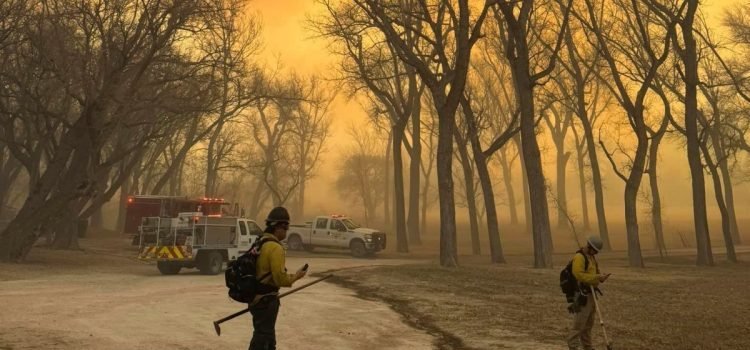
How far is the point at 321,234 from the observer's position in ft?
116

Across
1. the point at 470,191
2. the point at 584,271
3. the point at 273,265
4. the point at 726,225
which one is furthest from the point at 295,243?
the point at 273,265

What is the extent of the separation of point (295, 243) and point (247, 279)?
2991 cm

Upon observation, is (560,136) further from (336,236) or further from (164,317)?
(164,317)

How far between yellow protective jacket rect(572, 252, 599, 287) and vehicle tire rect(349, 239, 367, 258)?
2535 cm

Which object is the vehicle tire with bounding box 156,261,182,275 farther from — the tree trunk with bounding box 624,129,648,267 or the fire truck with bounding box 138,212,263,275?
the tree trunk with bounding box 624,129,648,267

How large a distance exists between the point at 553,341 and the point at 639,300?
6813mm

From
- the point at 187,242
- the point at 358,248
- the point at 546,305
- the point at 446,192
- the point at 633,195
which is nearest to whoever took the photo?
the point at 546,305

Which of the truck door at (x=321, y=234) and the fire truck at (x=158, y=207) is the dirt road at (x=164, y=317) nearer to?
the fire truck at (x=158, y=207)

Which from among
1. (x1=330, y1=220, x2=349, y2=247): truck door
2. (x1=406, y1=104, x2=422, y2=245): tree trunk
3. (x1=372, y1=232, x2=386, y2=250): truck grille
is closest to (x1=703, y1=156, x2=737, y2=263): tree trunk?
(x1=372, y1=232, x2=386, y2=250): truck grille

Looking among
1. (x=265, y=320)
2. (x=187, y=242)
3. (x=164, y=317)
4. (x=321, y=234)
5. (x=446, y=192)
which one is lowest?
(x=164, y=317)

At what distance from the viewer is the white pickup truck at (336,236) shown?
34312 millimetres

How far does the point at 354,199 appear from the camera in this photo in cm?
9462

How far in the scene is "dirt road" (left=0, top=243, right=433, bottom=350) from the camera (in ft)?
32.8

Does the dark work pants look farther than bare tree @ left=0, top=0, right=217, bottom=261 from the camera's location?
No
